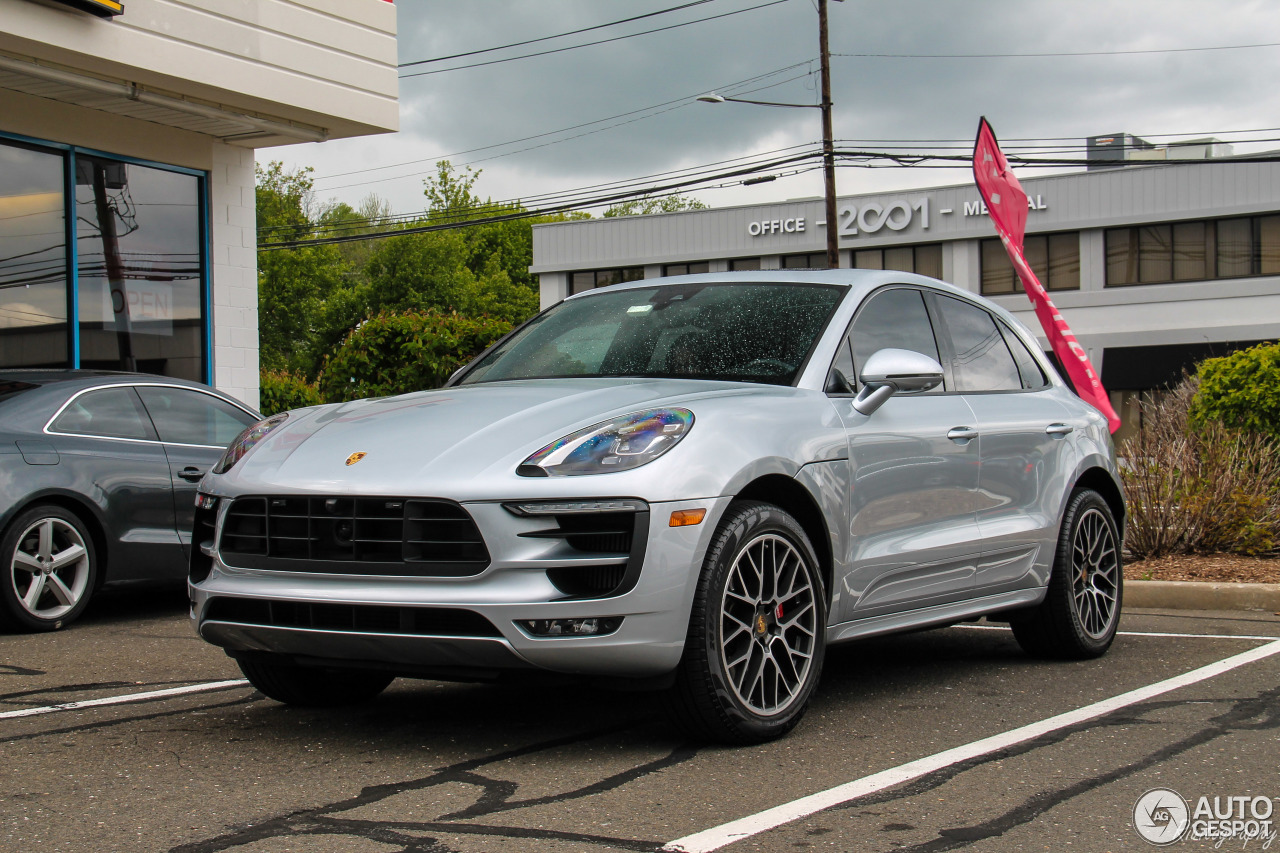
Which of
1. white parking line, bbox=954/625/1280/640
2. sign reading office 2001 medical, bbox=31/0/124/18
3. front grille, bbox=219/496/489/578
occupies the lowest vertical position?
white parking line, bbox=954/625/1280/640

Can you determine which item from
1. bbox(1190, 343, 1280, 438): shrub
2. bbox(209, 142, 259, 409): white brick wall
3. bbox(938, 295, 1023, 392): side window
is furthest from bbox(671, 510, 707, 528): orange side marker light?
bbox(209, 142, 259, 409): white brick wall

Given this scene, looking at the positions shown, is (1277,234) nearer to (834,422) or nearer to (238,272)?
(238,272)

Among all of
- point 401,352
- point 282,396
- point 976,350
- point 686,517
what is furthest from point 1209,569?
point 282,396

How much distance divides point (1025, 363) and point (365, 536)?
365cm

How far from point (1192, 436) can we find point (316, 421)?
8.55 metres

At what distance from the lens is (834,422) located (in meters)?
4.84

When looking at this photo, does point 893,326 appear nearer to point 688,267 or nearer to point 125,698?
point 125,698

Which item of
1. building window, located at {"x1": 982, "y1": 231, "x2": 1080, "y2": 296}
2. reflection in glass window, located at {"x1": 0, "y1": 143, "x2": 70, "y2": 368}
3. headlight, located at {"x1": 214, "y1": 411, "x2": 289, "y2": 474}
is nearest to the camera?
headlight, located at {"x1": 214, "y1": 411, "x2": 289, "y2": 474}

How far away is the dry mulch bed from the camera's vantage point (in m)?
9.04

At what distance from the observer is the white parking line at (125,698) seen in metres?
5.04

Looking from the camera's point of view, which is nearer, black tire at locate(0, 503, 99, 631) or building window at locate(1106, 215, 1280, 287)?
black tire at locate(0, 503, 99, 631)

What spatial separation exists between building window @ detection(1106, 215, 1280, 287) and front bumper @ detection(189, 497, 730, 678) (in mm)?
40838

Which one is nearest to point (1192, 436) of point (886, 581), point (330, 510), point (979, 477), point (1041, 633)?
point (1041, 633)

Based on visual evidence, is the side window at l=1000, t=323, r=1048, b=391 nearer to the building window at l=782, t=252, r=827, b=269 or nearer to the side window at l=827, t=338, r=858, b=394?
the side window at l=827, t=338, r=858, b=394
